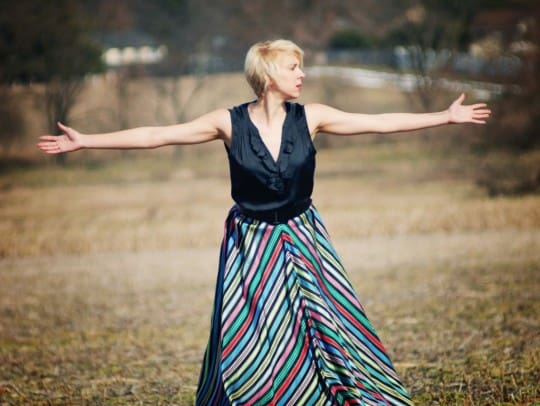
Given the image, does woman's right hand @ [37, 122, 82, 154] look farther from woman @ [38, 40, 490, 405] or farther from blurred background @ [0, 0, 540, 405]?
blurred background @ [0, 0, 540, 405]

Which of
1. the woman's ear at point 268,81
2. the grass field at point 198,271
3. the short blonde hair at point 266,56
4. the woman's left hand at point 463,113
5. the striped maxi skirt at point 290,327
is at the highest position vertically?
the short blonde hair at point 266,56

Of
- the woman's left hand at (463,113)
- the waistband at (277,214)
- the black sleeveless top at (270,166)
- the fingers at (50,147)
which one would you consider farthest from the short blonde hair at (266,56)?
the fingers at (50,147)

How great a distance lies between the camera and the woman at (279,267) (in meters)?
4.25

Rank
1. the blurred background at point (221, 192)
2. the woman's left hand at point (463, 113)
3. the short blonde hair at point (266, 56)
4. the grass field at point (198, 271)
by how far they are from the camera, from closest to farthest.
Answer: the short blonde hair at point (266, 56) → the woman's left hand at point (463, 113) → the grass field at point (198, 271) → the blurred background at point (221, 192)

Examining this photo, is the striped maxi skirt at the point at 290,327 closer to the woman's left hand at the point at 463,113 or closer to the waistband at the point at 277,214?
the waistband at the point at 277,214

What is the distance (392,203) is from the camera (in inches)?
779

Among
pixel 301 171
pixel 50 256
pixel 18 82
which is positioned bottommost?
pixel 50 256

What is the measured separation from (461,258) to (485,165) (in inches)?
443

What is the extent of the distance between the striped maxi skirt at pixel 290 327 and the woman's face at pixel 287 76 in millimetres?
612

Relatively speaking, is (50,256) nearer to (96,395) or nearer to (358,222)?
(358,222)

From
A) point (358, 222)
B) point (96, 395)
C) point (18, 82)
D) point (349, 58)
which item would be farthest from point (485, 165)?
point (96, 395)

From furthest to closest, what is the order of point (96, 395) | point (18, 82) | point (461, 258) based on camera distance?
point (18, 82)
point (461, 258)
point (96, 395)

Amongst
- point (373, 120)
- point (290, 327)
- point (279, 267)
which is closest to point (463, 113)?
point (373, 120)

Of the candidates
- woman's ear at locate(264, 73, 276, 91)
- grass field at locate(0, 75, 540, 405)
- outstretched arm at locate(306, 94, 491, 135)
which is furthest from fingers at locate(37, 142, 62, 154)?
grass field at locate(0, 75, 540, 405)
